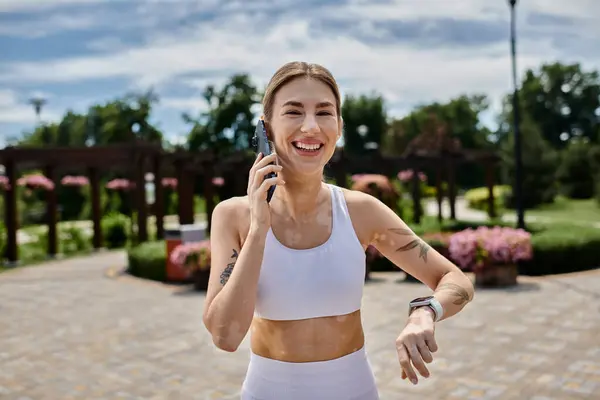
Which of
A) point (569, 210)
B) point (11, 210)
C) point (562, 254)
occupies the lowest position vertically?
point (569, 210)

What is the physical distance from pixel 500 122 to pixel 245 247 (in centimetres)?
7411

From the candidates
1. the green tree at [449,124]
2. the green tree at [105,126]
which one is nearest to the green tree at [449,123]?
the green tree at [449,124]

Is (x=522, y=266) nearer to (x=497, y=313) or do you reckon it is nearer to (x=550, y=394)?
(x=497, y=313)

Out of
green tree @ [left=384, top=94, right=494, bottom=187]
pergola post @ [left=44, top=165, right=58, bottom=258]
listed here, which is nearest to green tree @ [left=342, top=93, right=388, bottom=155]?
green tree @ [left=384, top=94, right=494, bottom=187]

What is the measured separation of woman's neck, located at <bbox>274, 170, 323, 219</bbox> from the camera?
6.53ft

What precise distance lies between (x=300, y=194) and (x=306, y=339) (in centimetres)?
49

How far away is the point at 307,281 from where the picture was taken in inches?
72.9

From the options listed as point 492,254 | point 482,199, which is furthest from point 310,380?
point 482,199

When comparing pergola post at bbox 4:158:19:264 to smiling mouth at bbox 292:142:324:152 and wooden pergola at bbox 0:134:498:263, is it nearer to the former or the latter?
wooden pergola at bbox 0:134:498:263

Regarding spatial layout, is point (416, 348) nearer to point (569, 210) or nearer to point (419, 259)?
point (419, 259)

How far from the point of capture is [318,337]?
6.18 ft

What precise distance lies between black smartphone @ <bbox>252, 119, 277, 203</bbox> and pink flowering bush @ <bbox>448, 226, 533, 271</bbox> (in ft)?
29.2

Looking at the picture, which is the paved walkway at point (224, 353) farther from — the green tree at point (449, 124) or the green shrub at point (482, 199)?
the green tree at point (449, 124)

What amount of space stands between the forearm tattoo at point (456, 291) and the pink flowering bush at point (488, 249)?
8.64 m
